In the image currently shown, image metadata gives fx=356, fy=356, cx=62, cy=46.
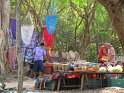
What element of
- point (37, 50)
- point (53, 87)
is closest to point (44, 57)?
point (37, 50)

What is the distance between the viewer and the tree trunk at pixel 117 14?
464 centimetres

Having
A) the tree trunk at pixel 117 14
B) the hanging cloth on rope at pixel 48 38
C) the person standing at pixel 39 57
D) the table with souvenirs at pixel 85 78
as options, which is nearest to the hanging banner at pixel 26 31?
the person standing at pixel 39 57

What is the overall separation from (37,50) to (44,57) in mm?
820

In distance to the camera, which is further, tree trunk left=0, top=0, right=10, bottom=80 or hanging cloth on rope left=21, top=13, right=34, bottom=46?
hanging cloth on rope left=21, top=13, right=34, bottom=46

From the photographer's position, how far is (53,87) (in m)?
11.1

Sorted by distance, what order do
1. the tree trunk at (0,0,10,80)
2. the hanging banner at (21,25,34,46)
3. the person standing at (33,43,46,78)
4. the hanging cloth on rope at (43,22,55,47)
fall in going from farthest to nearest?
the hanging cloth on rope at (43,22,55,47)
the hanging banner at (21,25,34,46)
the tree trunk at (0,0,10,80)
the person standing at (33,43,46,78)

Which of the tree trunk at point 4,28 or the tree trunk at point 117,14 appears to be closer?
the tree trunk at point 117,14

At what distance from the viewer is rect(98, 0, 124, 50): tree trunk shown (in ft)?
15.2

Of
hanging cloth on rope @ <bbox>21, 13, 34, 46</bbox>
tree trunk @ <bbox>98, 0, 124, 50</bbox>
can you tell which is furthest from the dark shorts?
tree trunk @ <bbox>98, 0, 124, 50</bbox>

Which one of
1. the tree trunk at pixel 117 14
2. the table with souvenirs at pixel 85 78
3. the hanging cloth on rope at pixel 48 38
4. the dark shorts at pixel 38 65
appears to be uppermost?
the hanging cloth on rope at pixel 48 38

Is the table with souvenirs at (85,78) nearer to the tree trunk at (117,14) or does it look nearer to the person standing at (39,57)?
the person standing at (39,57)

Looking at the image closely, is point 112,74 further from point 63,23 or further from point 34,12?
point 63,23

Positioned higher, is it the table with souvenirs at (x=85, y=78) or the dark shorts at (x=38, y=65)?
the dark shorts at (x=38, y=65)

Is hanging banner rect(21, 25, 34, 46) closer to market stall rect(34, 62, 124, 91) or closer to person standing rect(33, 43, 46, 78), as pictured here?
person standing rect(33, 43, 46, 78)
